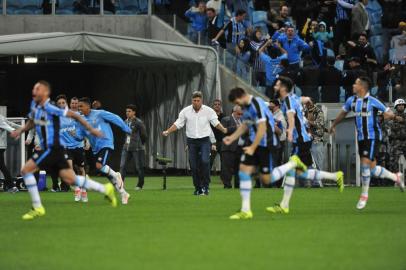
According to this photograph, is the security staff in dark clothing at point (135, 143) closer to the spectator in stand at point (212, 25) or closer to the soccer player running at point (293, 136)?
the spectator in stand at point (212, 25)

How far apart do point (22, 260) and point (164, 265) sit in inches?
63.3

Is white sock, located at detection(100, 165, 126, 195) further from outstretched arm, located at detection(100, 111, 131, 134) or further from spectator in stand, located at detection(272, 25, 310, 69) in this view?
spectator in stand, located at detection(272, 25, 310, 69)

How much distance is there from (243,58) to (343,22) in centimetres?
416

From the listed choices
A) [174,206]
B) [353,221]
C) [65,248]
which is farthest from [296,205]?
[65,248]

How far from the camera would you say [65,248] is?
13.1m

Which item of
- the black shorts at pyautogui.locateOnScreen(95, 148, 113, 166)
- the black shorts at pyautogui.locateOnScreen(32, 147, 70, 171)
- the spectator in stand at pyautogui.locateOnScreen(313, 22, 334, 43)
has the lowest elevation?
the black shorts at pyautogui.locateOnScreen(95, 148, 113, 166)

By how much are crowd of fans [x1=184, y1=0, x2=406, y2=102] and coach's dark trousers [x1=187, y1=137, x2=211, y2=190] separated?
Result: 592cm

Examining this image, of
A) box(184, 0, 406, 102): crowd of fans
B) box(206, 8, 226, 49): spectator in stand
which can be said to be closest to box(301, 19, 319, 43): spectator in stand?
box(184, 0, 406, 102): crowd of fans

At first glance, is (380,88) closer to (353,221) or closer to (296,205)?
(296,205)

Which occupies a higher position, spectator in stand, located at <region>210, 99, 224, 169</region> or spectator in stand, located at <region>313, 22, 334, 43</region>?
spectator in stand, located at <region>313, 22, 334, 43</region>

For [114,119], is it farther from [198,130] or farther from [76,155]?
[198,130]

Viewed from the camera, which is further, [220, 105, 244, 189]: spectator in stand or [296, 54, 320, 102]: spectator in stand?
[296, 54, 320, 102]: spectator in stand

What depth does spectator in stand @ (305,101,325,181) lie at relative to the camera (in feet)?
96.8

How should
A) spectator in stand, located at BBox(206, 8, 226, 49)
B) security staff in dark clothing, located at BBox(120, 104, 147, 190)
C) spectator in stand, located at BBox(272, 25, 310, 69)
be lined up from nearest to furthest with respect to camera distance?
security staff in dark clothing, located at BBox(120, 104, 147, 190), spectator in stand, located at BBox(272, 25, 310, 69), spectator in stand, located at BBox(206, 8, 226, 49)
